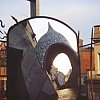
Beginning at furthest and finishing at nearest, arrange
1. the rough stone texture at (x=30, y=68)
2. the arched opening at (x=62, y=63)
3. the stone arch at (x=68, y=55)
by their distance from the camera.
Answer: the arched opening at (x=62, y=63)
the stone arch at (x=68, y=55)
the rough stone texture at (x=30, y=68)

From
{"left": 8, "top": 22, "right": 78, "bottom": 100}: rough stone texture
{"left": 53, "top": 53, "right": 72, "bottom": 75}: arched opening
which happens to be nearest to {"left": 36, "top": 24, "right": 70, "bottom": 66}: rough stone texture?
Answer: {"left": 8, "top": 22, "right": 78, "bottom": 100}: rough stone texture

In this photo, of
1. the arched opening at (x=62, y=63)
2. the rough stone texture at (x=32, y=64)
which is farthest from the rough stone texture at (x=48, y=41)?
the arched opening at (x=62, y=63)

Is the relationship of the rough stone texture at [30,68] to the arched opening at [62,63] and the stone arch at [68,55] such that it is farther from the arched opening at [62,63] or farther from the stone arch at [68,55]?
the arched opening at [62,63]

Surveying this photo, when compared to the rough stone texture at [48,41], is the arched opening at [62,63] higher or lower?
lower

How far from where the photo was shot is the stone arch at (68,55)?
4.04 m

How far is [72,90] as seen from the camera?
166 inches

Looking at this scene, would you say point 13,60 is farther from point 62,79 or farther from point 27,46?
point 62,79

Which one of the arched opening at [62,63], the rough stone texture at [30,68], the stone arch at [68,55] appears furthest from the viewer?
the arched opening at [62,63]

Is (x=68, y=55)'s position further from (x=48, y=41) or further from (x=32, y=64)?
(x=32, y=64)

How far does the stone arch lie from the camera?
4035mm

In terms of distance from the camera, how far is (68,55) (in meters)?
4.24

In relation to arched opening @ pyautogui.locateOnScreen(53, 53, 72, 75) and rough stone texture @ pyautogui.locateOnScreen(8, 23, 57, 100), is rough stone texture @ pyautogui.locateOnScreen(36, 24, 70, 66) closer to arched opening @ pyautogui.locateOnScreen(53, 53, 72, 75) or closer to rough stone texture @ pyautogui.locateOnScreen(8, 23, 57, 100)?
rough stone texture @ pyautogui.locateOnScreen(8, 23, 57, 100)

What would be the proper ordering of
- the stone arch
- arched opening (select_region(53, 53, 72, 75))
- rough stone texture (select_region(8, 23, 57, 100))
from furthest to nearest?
arched opening (select_region(53, 53, 72, 75)), the stone arch, rough stone texture (select_region(8, 23, 57, 100))

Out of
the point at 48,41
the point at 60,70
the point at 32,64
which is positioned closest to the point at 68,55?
the point at 60,70
